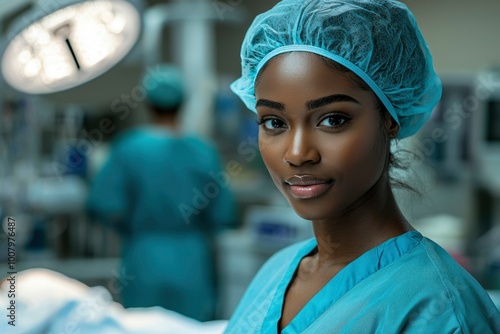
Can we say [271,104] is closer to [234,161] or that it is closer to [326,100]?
[326,100]

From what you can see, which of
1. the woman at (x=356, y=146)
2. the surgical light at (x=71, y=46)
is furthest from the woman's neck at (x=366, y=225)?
the surgical light at (x=71, y=46)

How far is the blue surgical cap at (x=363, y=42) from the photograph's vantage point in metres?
0.95

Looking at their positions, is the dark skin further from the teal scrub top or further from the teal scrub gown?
the teal scrub gown

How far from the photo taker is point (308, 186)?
3.14ft

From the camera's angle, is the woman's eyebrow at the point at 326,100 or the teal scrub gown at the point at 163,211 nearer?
the woman's eyebrow at the point at 326,100

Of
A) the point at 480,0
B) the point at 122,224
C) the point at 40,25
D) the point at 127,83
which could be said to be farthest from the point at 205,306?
the point at 127,83

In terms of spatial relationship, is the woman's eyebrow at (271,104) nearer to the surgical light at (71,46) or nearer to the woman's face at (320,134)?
the woman's face at (320,134)

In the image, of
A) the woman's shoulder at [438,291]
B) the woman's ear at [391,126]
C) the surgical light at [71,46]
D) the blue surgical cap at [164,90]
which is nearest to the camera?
the woman's shoulder at [438,291]

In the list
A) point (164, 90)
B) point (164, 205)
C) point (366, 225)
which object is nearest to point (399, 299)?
point (366, 225)

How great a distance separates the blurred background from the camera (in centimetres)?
275

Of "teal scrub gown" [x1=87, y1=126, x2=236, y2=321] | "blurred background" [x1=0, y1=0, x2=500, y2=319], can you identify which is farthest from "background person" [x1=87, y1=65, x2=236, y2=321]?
"blurred background" [x1=0, y1=0, x2=500, y2=319]

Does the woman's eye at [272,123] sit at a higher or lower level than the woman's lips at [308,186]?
higher

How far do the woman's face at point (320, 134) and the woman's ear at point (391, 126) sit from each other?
29 mm

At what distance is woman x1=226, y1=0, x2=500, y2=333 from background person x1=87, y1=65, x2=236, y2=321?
1749 millimetres
